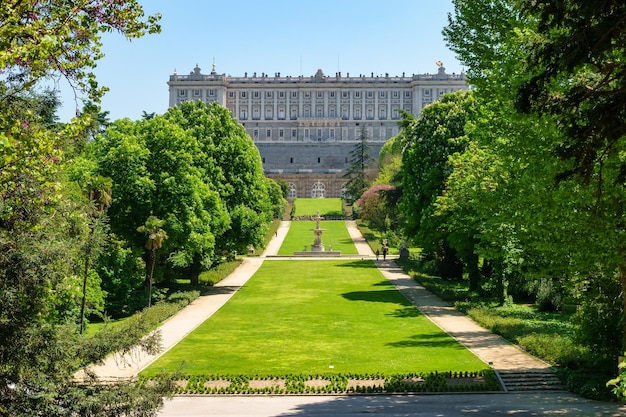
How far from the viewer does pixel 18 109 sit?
11297 millimetres

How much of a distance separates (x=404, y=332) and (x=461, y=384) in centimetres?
778

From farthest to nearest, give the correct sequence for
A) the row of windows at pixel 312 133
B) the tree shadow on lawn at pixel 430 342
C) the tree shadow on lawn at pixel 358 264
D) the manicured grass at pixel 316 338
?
the row of windows at pixel 312 133, the tree shadow on lawn at pixel 358 264, the tree shadow on lawn at pixel 430 342, the manicured grass at pixel 316 338

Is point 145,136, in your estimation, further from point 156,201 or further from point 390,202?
point 390,202

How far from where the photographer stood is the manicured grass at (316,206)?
97562 mm

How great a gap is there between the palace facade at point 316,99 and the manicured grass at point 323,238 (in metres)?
68.2

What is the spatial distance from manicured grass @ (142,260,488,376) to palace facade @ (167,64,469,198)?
11524 centimetres

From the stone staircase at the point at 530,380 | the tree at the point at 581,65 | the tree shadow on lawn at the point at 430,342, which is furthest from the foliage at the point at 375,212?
the tree at the point at 581,65

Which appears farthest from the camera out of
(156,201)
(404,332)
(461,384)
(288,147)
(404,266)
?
(288,147)

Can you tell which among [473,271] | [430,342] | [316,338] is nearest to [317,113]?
[473,271]

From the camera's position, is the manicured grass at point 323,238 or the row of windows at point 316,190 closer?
the manicured grass at point 323,238

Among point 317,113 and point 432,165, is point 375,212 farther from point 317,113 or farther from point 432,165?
point 317,113

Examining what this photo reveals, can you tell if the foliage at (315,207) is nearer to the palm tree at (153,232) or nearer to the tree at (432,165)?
the tree at (432,165)

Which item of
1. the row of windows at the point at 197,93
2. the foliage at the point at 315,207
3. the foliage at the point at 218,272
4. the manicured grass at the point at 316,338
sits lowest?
the manicured grass at the point at 316,338

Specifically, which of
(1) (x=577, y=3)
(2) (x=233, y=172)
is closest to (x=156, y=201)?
(2) (x=233, y=172)
